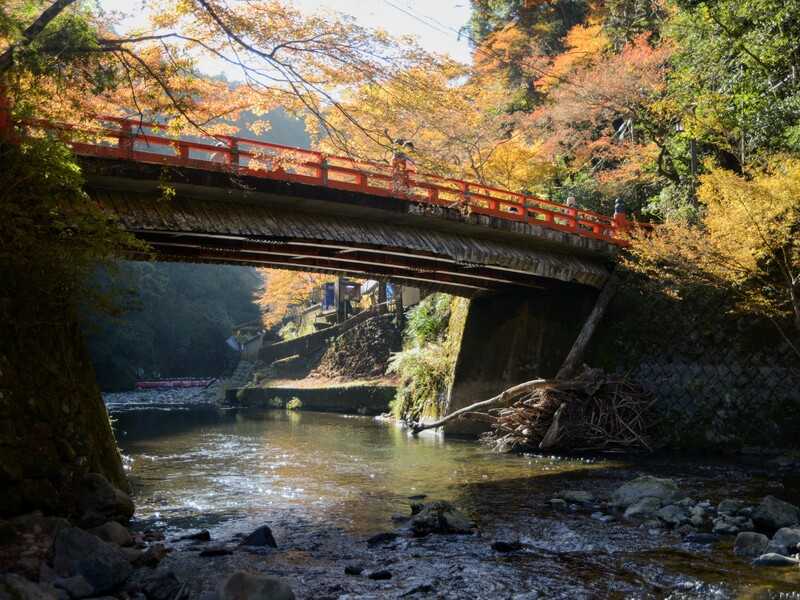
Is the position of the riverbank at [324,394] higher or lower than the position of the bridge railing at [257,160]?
lower

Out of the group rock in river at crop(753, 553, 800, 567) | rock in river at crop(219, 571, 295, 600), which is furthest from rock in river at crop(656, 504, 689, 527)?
rock in river at crop(219, 571, 295, 600)

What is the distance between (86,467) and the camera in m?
9.16

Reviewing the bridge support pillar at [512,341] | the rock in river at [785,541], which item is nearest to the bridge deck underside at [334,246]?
the bridge support pillar at [512,341]

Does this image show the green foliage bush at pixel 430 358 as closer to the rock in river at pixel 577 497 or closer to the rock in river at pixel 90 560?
the rock in river at pixel 577 497

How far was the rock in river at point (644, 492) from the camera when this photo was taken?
1111 centimetres

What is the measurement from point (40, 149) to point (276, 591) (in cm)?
605

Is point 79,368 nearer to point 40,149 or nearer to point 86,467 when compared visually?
point 86,467

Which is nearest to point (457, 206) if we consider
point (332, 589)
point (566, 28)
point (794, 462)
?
point (794, 462)

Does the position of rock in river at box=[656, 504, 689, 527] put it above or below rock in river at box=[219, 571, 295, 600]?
below

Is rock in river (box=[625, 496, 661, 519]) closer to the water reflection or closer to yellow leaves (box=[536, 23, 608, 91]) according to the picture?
the water reflection

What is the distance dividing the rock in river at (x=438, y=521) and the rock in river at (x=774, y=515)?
12.5ft

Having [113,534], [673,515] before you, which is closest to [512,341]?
[673,515]

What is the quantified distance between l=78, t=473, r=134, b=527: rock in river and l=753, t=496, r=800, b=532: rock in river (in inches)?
325

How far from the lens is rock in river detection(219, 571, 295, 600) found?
19.6 feet
